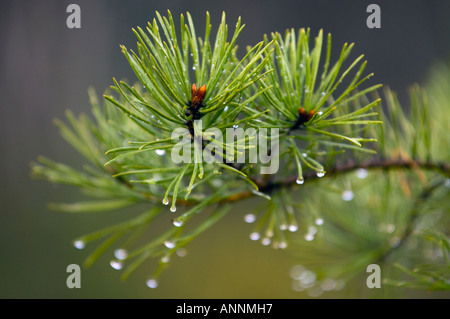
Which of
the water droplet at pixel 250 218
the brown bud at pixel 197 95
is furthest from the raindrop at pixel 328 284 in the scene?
the brown bud at pixel 197 95

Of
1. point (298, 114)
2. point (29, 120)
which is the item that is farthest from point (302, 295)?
point (29, 120)

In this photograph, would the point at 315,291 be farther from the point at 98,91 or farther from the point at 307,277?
the point at 98,91

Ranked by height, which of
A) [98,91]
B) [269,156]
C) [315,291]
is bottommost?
[315,291]

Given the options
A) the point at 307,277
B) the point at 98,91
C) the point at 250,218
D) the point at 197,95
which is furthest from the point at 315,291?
the point at 98,91

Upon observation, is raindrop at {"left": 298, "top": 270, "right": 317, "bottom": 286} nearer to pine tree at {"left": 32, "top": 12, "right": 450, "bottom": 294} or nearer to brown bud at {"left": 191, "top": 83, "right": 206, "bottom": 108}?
pine tree at {"left": 32, "top": 12, "right": 450, "bottom": 294}

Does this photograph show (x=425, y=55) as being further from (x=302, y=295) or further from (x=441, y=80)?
(x=441, y=80)

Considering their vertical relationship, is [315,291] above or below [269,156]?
below

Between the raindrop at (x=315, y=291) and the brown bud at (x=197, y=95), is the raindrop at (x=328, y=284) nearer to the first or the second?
the raindrop at (x=315, y=291)
